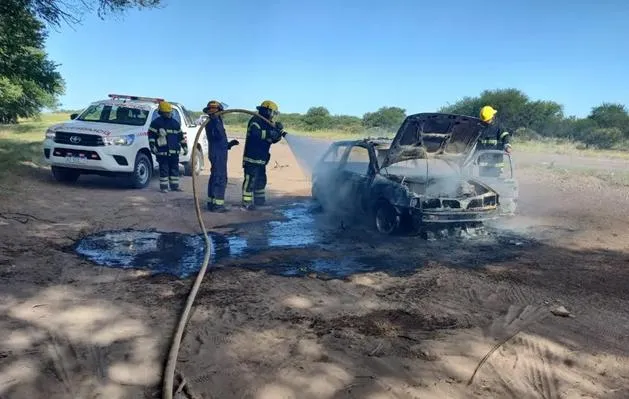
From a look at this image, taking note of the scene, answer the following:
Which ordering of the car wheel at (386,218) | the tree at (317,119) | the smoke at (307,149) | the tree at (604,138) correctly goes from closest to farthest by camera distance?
1. the car wheel at (386,218)
2. the smoke at (307,149)
3. the tree at (604,138)
4. the tree at (317,119)

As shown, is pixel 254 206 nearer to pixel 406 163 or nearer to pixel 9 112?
pixel 406 163

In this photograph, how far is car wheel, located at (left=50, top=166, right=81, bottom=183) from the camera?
1180 cm

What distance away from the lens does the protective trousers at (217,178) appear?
9.93 metres

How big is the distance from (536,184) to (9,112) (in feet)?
76.5

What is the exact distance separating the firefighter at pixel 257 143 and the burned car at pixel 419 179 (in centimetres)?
149

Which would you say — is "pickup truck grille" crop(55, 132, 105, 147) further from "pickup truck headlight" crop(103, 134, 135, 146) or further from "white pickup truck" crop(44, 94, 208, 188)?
"pickup truck headlight" crop(103, 134, 135, 146)

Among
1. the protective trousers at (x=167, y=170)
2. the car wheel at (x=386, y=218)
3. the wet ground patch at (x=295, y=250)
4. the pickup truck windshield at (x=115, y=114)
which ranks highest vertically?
the pickup truck windshield at (x=115, y=114)

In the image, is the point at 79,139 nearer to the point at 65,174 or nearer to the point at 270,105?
the point at 65,174

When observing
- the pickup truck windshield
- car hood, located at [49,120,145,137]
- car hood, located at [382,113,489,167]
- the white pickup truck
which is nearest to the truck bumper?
the white pickup truck

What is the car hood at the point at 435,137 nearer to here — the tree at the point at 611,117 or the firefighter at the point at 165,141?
the firefighter at the point at 165,141

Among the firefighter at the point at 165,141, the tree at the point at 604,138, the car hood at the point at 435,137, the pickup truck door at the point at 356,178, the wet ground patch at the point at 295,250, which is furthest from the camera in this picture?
the tree at the point at 604,138

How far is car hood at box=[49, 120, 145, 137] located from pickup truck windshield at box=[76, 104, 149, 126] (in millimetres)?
317

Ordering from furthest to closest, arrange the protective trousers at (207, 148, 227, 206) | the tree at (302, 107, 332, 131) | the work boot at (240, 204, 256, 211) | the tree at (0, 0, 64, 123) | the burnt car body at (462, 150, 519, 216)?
the tree at (302, 107, 332, 131) → the tree at (0, 0, 64, 123) → the work boot at (240, 204, 256, 211) → the protective trousers at (207, 148, 227, 206) → the burnt car body at (462, 150, 519, 216)

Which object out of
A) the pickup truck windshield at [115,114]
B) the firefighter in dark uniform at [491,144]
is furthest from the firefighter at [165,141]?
the firefighter in dark uniform at [491,144]
